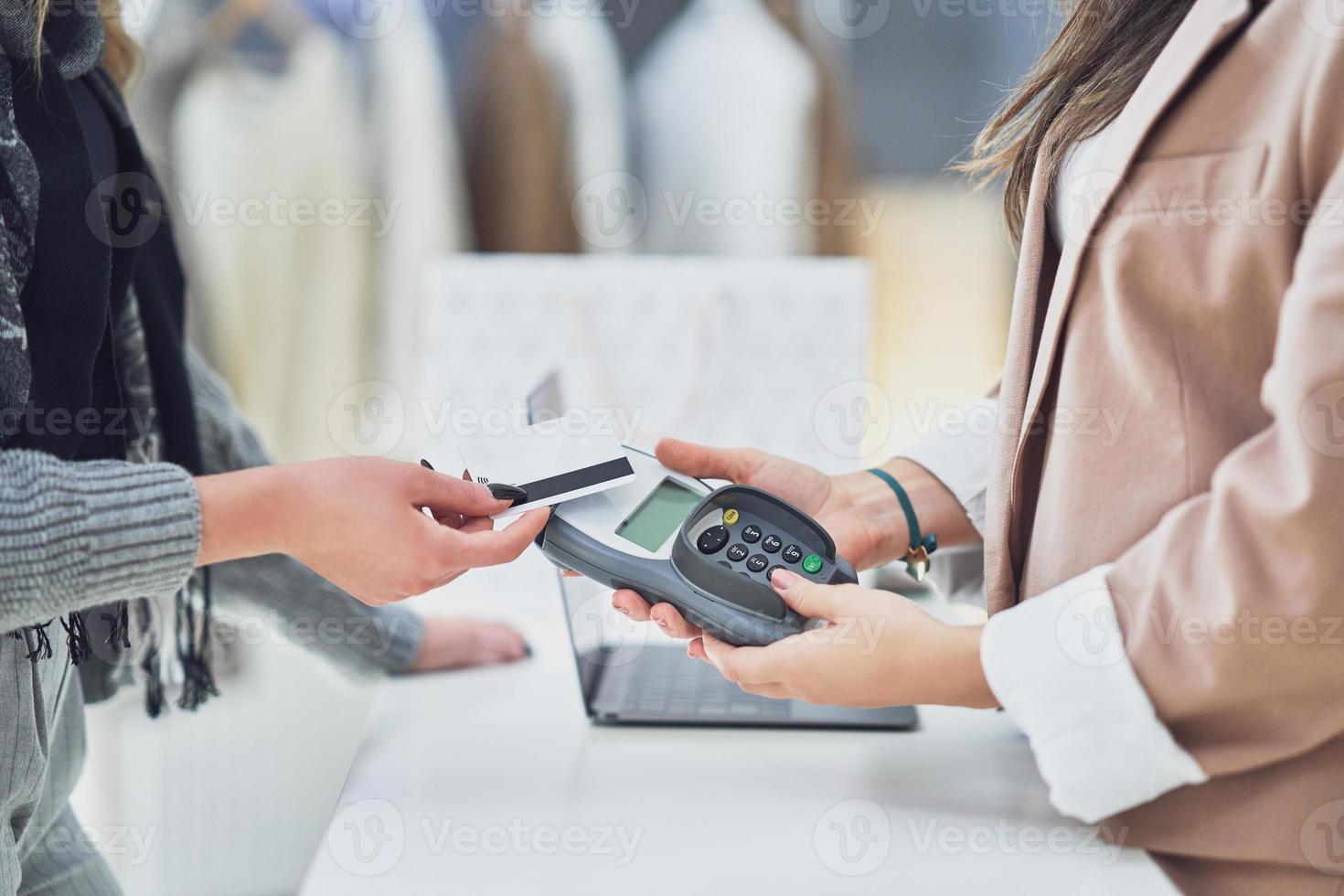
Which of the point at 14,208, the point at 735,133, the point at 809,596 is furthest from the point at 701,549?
the point at 735,133

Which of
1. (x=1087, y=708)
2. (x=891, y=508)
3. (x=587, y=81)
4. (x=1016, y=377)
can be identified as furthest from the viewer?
(x=587, y=81)

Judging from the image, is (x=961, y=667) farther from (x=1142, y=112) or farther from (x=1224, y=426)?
(x=1142, y=112)

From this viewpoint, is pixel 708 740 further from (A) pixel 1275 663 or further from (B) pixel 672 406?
(B) pixel 672 406

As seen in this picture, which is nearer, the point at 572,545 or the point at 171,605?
the point at 572,545

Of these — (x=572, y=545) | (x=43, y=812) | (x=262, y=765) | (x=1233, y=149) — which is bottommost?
(x=262, y=765)

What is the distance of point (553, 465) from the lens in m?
0.57

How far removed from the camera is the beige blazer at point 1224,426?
409 mm

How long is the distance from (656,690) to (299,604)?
0.28m

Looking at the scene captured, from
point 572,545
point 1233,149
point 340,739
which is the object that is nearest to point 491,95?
point 340,739

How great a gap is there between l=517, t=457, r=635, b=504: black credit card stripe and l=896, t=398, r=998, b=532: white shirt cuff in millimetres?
235

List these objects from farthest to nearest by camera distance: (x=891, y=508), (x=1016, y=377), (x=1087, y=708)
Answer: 1. (x=891, y=508)
2. (x=1016, y=377)
3. (x=1087, y=708)

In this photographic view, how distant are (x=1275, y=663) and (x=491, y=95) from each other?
4.23ft

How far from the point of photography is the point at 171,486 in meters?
0.48

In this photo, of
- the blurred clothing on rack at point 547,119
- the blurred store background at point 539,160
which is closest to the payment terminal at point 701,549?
the blurred store background at point 539,160
